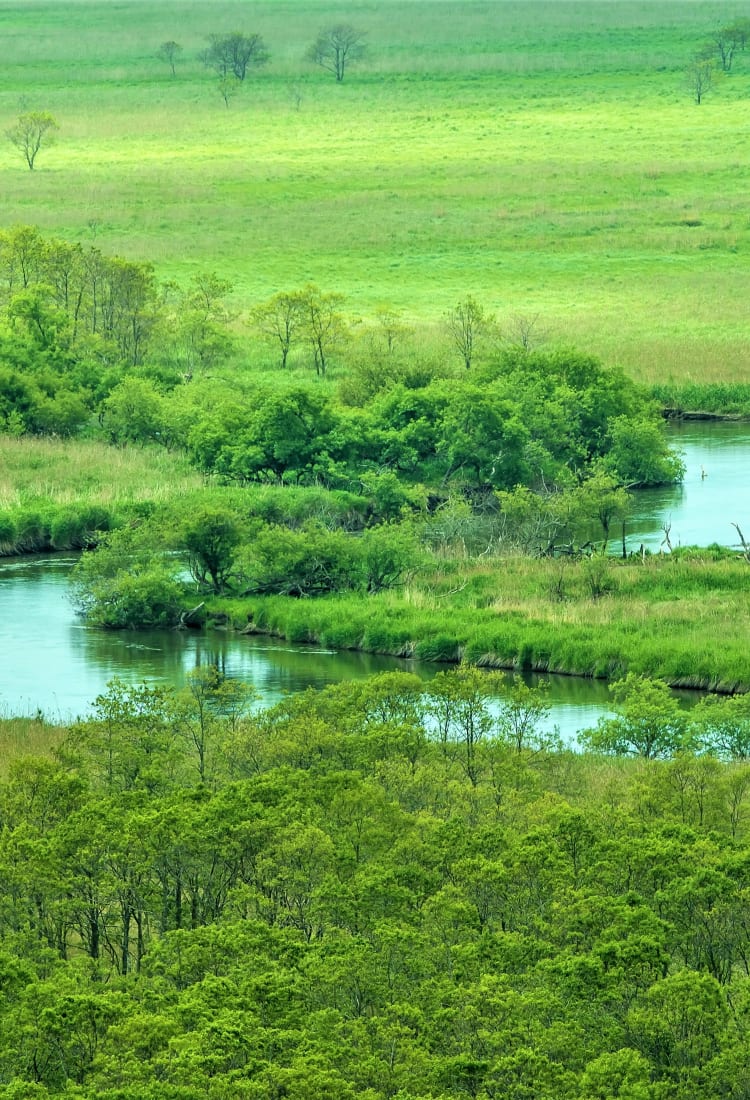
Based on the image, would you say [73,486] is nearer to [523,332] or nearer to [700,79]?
[523,332]

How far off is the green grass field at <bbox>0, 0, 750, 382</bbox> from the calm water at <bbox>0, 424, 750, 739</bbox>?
2318cm

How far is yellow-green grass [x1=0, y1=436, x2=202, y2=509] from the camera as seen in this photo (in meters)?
58.5

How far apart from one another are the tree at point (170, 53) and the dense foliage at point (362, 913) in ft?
461

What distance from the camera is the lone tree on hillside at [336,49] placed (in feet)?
527

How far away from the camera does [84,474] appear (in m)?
61.1

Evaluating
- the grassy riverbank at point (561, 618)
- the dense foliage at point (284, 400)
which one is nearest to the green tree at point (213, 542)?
the grassy riverbank at point (561, 618)

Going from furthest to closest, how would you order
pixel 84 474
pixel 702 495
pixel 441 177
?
1. pixel 441 177
2. pixel 84 474
3. pixel 702 495

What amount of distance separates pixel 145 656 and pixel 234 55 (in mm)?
121177

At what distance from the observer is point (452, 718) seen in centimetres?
3294

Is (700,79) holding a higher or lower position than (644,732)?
higher

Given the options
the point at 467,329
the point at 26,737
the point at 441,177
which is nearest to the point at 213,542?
the point at 26,737

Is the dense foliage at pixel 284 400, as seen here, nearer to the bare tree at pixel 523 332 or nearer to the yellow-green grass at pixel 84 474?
the yellow-green grass at pixel 84 474

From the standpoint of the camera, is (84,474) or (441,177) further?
(441,177)

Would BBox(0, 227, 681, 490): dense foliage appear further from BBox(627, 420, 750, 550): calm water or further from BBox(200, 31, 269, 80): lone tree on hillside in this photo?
BBox(200, 31, 269, 80): lone tree on hillside
